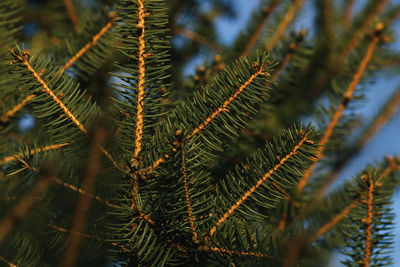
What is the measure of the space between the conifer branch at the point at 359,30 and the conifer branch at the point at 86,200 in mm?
1104

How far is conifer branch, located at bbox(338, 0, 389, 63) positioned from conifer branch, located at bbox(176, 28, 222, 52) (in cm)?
43

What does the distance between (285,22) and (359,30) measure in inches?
11.1

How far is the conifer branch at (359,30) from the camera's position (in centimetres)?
133

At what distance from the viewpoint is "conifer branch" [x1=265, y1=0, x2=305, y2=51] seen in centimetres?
123

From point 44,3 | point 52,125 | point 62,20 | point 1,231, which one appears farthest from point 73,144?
point 44,3

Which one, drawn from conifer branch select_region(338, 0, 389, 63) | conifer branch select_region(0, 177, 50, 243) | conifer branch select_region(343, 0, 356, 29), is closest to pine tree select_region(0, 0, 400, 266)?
conifer branch select_region(0, 177, 50, 243)

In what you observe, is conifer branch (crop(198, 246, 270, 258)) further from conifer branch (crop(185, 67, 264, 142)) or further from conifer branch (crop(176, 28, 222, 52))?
conifer branch (crop(176, 28, 222, 52))

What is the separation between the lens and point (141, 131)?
0.58 m

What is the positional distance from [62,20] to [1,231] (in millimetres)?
1034

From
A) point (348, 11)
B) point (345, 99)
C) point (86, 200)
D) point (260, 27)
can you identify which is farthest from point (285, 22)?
point (86, 200)

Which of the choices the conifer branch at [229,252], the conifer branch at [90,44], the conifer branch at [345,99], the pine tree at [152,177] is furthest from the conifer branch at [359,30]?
the conifer branch at [229,252]

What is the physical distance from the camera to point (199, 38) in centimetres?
137

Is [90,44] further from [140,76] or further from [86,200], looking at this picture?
[86,200]

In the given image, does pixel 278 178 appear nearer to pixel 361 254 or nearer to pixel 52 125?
pixel 361 254
